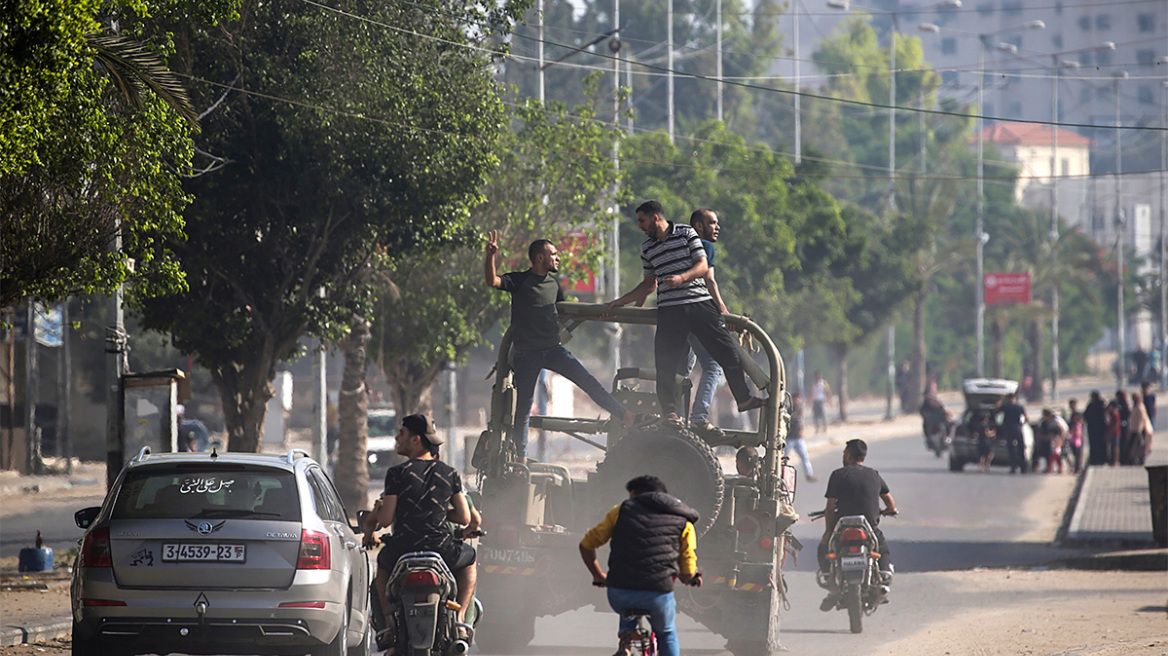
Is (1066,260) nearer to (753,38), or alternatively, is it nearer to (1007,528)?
(753,38)

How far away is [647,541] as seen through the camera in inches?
300

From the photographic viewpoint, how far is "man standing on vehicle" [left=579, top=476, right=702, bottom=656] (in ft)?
25.0

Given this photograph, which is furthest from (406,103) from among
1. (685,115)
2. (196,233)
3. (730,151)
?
(685,115)

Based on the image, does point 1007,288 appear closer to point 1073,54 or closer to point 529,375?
point 529,375

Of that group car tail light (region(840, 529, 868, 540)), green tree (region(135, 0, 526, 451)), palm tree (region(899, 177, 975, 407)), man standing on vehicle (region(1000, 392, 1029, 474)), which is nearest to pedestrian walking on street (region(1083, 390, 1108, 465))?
man standing on vehicle (region(1000, 392, 1029, 474))

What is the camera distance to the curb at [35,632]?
36.8 feet

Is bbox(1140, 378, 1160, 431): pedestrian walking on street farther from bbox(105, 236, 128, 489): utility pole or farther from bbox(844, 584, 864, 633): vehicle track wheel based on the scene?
bbox(105, 236, 128, 489): utility pole

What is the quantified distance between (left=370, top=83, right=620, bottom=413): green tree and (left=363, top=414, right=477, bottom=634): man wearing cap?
1379 centimetres

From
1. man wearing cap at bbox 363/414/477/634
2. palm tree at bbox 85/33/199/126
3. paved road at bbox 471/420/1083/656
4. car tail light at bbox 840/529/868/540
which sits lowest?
paved road at bbox 471/420/1083/656

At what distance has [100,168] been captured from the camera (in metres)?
11.7

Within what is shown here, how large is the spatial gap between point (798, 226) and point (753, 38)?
143 feet

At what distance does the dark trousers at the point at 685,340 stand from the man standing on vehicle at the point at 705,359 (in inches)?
6.9

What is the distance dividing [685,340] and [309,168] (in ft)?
22.2

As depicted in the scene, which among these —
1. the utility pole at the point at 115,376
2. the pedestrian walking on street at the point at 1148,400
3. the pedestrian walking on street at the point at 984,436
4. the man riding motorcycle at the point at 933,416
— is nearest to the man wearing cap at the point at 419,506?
the utility pole at the point at 115,376
